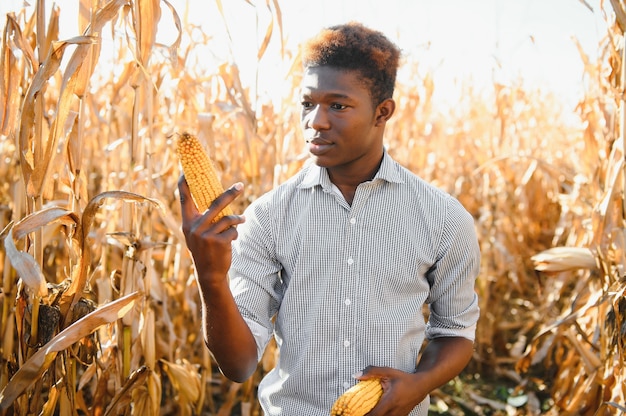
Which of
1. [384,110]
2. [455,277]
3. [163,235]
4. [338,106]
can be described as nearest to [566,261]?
[455,277]

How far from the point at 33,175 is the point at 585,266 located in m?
2.15

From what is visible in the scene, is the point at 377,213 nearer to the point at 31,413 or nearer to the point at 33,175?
the point at 33,175

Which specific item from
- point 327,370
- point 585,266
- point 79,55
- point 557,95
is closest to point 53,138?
point 79,55

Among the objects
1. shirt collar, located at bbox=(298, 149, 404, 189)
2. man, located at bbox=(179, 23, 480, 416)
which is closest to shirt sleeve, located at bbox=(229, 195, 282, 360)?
man, located at bbox=(179, 23, 480, 416)

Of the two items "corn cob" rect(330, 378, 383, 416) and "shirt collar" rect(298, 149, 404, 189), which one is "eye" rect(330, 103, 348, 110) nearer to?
"shirt collar" rect(298, 149, 404, 189)

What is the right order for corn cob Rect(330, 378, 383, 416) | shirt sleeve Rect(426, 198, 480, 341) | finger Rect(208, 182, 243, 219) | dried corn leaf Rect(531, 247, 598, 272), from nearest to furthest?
finger Rect(208, 182, 243, 219), corn cob Rect(330, 378, 383, 416), shirt sleeve Rect(426, 198, 480, 341), dried corn leaf Rect(531, 247, 598, 272)

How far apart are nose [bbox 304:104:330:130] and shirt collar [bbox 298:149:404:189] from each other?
0.54 ft

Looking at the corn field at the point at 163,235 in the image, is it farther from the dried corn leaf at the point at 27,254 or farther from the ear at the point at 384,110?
the ear at the point at 384,110

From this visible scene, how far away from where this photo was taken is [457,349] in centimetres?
168

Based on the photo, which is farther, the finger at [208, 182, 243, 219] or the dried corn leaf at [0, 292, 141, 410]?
the dried corn leaf at [0, 292, 141, 410]

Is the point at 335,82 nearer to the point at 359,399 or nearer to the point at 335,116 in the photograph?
the point at 335,116

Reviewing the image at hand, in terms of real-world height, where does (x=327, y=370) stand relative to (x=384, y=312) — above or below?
below

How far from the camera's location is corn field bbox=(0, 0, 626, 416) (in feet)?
5.32

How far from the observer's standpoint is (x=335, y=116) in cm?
161
